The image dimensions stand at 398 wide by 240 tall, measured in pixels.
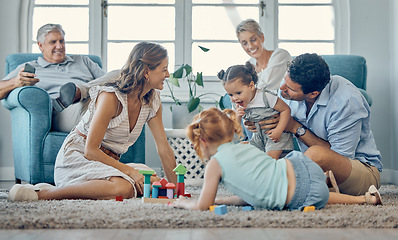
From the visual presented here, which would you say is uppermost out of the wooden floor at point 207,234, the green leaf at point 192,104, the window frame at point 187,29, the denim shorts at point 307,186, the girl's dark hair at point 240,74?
the window frame at point 187,29

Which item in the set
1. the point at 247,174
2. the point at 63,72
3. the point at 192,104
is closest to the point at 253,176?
the point at 247,174

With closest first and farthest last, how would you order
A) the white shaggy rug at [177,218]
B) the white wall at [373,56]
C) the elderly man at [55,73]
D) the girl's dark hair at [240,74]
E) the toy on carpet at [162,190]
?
1. the white shaggy rug at [177,218]
2. the toy on carpet at [162,190]
3. the girl's dark hair at [240,74]
4. the elderly man at [55,73]
5. the white wall at [373,56]

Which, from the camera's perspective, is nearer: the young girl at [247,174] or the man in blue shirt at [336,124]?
the young girl at [247,174]

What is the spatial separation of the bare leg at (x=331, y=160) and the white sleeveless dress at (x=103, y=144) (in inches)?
32.9

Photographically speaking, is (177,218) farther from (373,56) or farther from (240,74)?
(373,56)

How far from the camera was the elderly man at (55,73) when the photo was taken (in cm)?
321

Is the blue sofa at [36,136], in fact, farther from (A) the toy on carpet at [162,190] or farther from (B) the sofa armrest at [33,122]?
(A) the toy on carpet at [162,190]

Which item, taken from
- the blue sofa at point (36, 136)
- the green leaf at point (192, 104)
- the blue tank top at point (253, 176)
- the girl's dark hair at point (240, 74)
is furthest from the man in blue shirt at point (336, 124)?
the blue sofa at point (36, 136)

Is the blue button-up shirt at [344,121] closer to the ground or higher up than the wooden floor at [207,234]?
higher up

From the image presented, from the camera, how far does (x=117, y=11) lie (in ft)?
14.4

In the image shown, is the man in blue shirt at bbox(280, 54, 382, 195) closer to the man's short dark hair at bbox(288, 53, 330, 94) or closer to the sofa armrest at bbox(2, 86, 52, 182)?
the man's short dark hair at bbox(288, 53, 330, 94)

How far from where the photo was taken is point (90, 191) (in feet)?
7.59

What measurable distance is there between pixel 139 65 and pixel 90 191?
628 mm

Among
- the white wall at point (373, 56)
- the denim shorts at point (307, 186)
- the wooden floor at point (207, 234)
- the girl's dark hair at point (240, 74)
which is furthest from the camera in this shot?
the white wall at point (373, 56)
